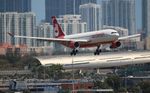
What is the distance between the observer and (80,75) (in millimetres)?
142125

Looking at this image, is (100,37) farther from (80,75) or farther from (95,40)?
(80,75)

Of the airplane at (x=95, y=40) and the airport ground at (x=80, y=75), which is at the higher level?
the airplane at (x=95, y=40)

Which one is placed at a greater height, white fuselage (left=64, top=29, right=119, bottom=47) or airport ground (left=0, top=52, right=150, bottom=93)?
white fuselage (left=64, top=29, right=119, bottom=47)

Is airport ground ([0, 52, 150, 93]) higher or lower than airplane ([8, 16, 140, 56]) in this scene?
lower

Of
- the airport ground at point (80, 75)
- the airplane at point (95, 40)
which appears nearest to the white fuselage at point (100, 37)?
the airplane at point (95, 40)

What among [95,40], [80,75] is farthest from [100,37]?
[80,75]

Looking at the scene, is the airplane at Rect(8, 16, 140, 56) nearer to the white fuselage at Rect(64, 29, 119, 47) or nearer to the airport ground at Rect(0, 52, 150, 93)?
the white fuselage at Rect(64, 29, 119, 47)

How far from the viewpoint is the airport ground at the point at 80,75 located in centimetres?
10806

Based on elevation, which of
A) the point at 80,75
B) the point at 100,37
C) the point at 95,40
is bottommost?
the point at 80,75

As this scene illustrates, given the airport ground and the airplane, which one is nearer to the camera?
the airplane

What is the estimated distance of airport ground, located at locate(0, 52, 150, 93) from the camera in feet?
355

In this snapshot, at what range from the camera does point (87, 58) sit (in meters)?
162

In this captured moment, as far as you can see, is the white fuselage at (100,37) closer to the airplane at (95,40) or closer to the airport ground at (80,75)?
the airplane at (95,40)

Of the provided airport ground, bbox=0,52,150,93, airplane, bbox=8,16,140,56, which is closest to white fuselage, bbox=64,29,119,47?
airplane, bbox=8,16,140,56
